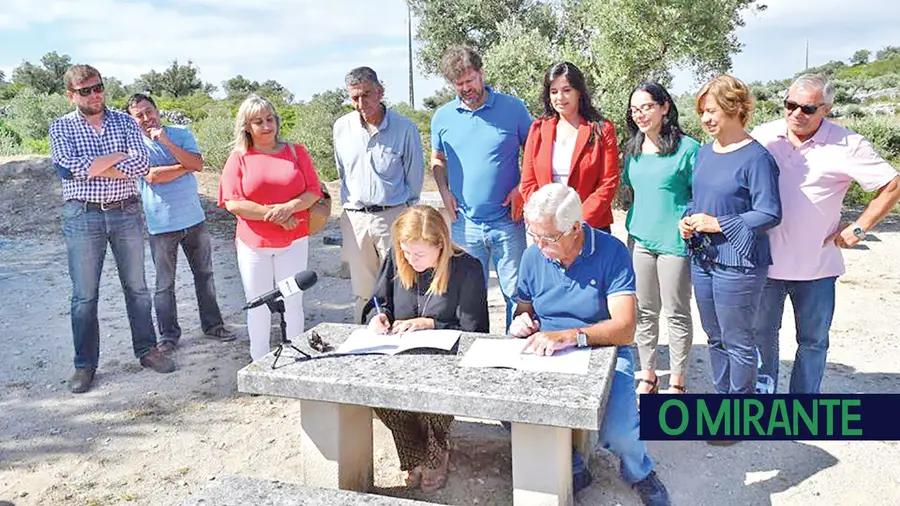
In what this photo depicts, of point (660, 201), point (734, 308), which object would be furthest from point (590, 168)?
point (734, 308)

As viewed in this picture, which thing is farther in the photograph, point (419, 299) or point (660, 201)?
point (660, 201)

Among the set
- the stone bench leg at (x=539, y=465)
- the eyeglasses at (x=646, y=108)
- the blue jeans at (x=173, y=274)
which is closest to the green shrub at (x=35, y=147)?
the blue jeans at (x=173, y=274)

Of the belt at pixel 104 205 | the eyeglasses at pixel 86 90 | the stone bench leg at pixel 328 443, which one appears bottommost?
the stone bench leg at pixel 328 443

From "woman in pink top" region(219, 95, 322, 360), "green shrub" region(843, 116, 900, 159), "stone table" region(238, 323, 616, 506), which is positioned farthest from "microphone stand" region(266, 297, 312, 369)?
"green shrub" region(843, 116, 900, 159)

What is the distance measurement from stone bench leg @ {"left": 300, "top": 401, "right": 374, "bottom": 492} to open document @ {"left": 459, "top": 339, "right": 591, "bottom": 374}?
618 millimetres

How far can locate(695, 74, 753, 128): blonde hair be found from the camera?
10.5 ft

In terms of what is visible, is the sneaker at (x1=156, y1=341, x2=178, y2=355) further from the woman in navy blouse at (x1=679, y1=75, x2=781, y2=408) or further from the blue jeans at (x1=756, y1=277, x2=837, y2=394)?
the blue jeans at (x1=756, y1=277, x2=837, y2=394)

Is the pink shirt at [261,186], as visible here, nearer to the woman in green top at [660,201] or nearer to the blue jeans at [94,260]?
the blue jeans at [94,260]

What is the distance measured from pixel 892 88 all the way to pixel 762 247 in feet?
121

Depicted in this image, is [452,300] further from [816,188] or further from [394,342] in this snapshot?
[816,188]

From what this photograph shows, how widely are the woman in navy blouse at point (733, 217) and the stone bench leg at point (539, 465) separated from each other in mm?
1248

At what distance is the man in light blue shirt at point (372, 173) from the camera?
14.3 ft

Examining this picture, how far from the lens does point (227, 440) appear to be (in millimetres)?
3801

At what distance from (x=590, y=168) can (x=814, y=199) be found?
1.09 m
